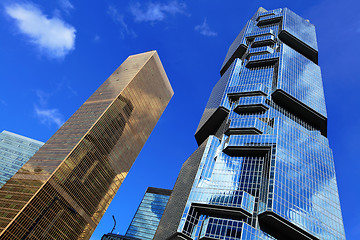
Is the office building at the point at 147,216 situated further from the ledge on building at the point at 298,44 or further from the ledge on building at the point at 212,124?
the ledge on building at the point at 298,44

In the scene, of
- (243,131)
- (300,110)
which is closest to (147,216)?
(243,131)

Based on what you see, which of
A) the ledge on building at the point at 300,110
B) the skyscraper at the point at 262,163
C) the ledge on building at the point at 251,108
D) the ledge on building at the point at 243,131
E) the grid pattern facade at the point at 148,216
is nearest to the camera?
the skyscraper at the point at 262,163

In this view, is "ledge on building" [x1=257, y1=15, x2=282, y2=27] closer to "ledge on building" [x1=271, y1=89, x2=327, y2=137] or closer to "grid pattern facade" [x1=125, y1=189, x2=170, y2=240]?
"ledge on building" [x1=271, y1=89, x2=327, y2=137]

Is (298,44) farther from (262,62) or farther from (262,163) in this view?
(262,163)

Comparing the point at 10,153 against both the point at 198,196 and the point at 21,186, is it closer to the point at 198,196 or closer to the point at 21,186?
the point at 21,186

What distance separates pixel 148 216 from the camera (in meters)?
176

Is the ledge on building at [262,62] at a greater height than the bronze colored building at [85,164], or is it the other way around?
the ledge on building at [262,62]

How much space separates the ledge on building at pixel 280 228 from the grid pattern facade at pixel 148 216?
4098 inches

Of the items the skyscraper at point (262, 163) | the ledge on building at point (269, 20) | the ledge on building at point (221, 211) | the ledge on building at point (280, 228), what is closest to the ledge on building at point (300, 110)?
the skyscraper at point (262, 163)

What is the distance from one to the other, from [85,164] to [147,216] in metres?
66.1

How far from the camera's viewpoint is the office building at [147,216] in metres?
166

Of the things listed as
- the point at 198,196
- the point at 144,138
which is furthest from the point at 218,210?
the point at 144,138

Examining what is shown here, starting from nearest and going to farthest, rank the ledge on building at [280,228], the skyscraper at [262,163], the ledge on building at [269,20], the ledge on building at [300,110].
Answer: the ledge on building at [280,228]
the skyscraper at [262,163]
the ledge on building at [300,110]
the ledge on building at [269,20]

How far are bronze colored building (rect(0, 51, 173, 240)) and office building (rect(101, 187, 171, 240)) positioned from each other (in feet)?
107
